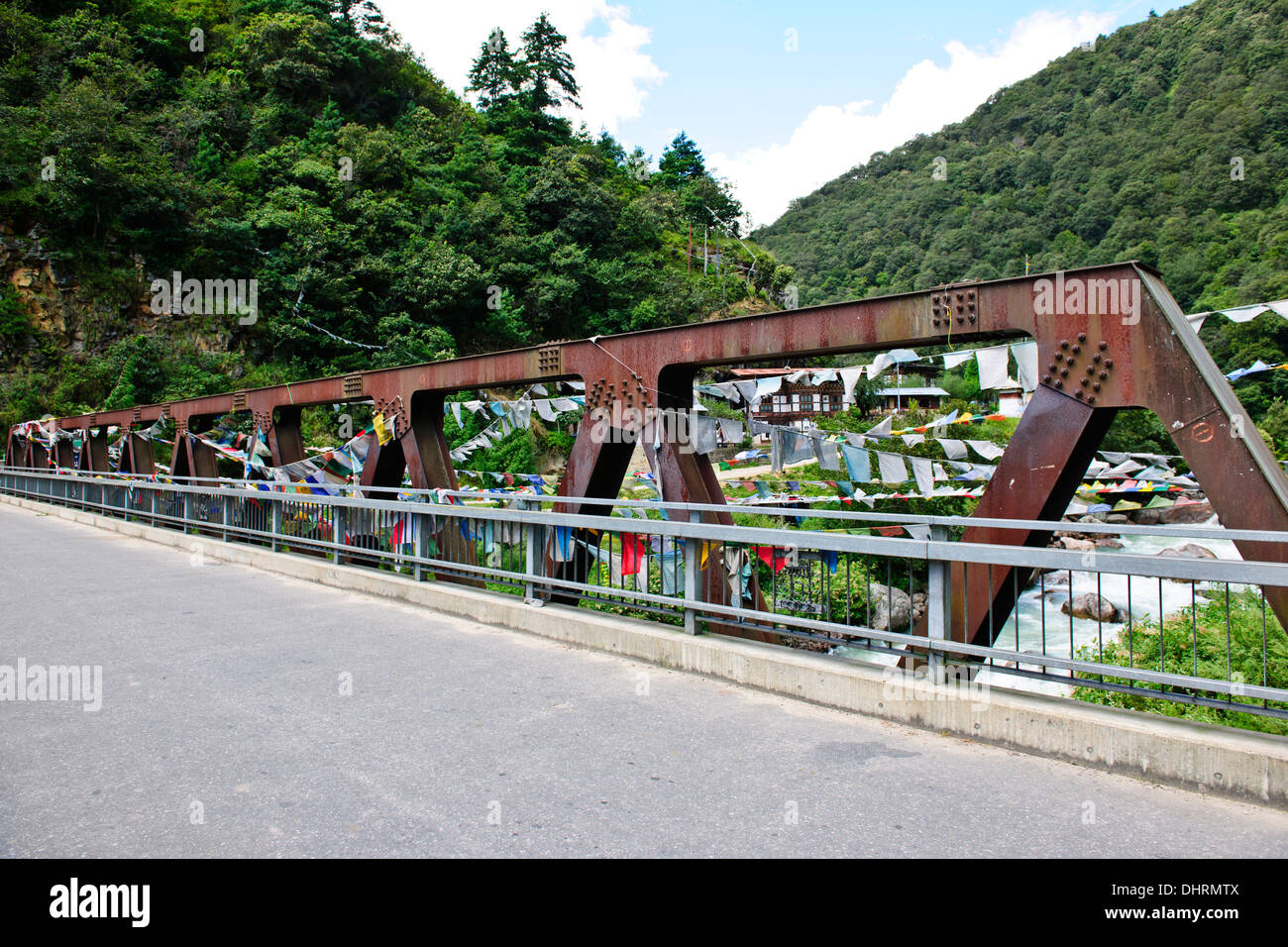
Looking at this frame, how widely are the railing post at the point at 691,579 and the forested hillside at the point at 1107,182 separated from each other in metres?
70.8

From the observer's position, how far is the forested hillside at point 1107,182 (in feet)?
266

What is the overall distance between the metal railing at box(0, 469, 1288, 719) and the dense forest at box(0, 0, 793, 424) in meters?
24.1

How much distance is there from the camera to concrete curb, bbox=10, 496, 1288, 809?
3748 mm

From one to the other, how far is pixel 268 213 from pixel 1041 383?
44461mm

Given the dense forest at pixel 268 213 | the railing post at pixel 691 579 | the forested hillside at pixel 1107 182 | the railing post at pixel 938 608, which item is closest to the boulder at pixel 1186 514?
→ the dense forest at pixel 268 213

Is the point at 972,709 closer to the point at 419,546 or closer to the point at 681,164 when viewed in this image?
the point at 419,546

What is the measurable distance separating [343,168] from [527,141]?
18.7 m

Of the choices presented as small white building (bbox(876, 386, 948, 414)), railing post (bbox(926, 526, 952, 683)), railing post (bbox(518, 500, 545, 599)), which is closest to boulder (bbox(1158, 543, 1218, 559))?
railing post (bbox(518, 500, 545, 599))

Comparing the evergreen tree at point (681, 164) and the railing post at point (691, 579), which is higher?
the evergreen tree at point (681, 164)

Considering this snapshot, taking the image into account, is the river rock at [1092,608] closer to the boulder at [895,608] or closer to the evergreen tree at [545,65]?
the boulder at [895,608]

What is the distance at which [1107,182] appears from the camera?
10431 centimetres

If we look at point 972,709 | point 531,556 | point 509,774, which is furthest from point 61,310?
point 972,709
